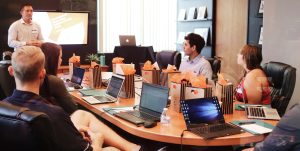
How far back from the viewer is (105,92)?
361cm

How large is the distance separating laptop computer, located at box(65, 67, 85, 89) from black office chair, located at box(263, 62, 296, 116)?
1976 mm

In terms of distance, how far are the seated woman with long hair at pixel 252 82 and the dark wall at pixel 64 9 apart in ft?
14.1

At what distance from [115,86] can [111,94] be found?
0.28 ft

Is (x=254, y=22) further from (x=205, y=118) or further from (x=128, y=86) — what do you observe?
(x=205, y=118)

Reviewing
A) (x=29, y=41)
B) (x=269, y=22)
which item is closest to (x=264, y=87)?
(x=269, y=22)

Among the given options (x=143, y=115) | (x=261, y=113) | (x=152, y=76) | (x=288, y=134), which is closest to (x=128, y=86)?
(x=152, y=76)

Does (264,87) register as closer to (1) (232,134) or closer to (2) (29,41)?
(1) (232,134)

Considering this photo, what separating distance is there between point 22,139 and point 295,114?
47.2 inches

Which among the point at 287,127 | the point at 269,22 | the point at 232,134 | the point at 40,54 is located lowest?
the point at 232,134

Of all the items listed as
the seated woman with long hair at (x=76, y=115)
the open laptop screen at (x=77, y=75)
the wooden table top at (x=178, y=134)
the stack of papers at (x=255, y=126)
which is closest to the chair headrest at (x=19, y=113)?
the wooden table top at (x=178, y=134)

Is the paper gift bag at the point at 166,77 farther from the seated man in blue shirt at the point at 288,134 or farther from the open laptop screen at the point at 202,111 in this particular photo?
the seated man in blue shirt at the point at 288,134

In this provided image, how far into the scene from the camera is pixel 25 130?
1.61 metres

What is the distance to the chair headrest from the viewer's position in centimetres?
160

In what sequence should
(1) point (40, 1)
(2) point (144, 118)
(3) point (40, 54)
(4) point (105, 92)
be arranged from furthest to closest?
(1) point (40, 1)
(4) point (105, 92)
(2) point (144, 118)
(3) point (40, 54)
